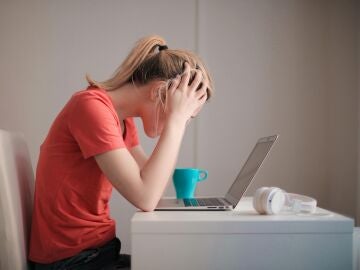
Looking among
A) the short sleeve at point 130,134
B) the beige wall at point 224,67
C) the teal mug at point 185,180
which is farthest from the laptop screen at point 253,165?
the beige wall at point 224,67

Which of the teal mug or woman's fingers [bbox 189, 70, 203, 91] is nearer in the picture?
woman's fingers [bbox 189, 70, 203, 91]

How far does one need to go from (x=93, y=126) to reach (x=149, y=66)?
0.26m

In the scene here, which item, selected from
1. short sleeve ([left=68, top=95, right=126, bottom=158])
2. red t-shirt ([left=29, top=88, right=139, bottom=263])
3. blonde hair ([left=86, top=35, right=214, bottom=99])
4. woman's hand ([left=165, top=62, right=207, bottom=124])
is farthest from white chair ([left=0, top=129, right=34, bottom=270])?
woman's hand ([left=165, top=62, right=207, bottom=124])

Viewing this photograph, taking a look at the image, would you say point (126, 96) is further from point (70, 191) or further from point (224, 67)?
point (224, 67)

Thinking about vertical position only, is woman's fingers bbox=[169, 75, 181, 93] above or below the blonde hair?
below

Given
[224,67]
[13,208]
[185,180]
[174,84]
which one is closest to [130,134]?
[185,180]

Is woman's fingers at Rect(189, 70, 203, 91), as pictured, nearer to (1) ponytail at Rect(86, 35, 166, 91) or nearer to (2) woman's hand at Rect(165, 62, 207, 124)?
(2) woman's hand at Rect(165, 62, 207, 124)

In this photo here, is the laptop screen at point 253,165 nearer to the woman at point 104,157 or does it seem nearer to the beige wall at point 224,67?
the woman at point 104,157

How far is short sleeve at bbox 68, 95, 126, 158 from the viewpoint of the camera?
994 mm

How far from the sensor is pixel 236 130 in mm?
2158

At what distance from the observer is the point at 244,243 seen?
846mm

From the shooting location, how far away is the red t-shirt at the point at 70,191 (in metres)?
1.06

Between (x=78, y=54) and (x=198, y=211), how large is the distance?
1.40 m

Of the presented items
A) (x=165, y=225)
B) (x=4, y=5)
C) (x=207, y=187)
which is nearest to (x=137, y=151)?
(x=165, y=225)
